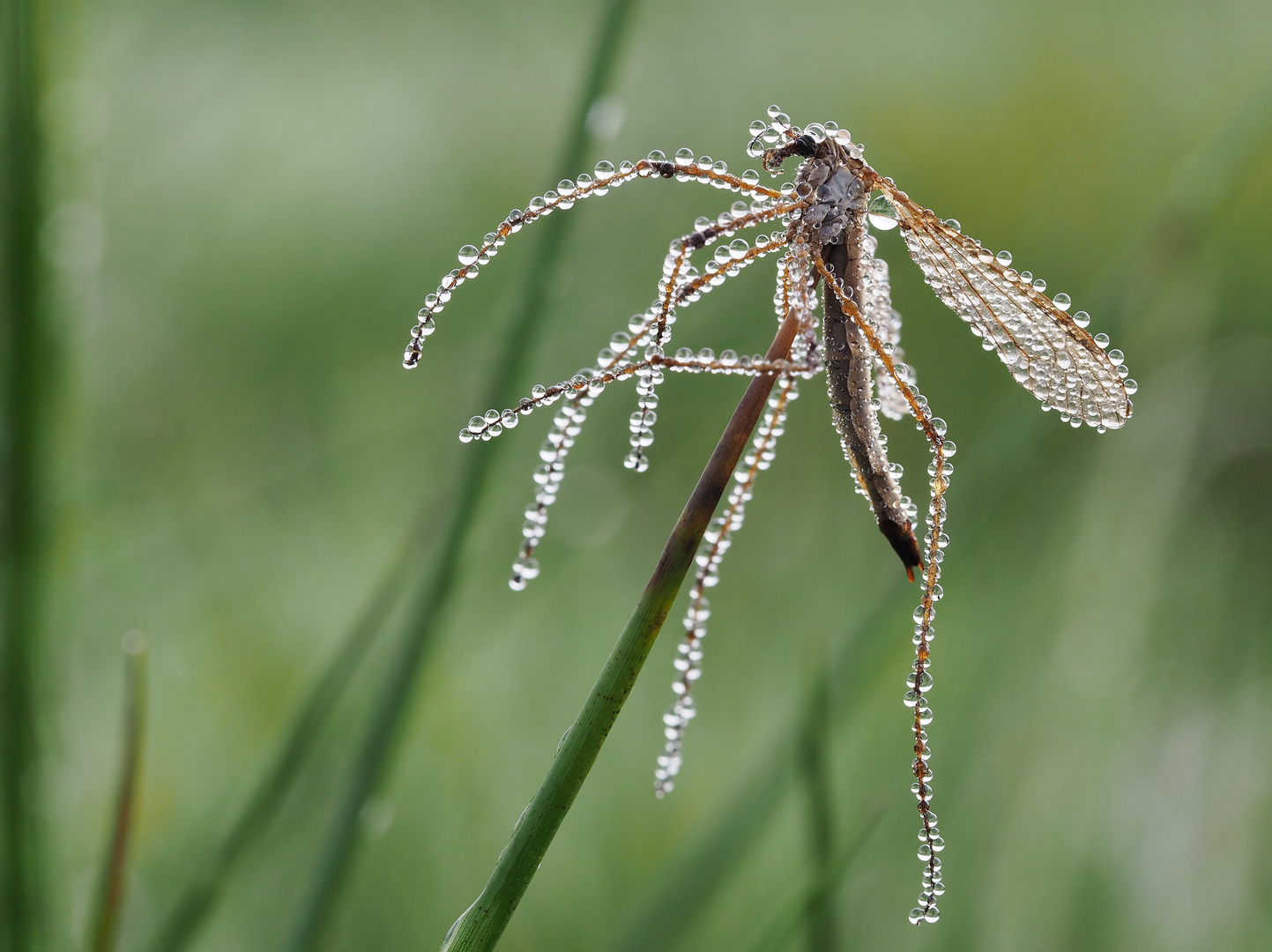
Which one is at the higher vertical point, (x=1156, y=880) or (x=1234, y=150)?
(x=1234, y=150)

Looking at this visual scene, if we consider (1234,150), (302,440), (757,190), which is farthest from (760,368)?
(302,440)

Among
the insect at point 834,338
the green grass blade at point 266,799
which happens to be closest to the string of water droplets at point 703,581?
the insect at point 834,338

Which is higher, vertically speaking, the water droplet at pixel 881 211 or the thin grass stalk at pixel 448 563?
the water droplet at pixel 881 211

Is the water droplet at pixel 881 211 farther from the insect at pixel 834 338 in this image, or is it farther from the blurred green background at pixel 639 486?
the blurred green background at pixel 639 486

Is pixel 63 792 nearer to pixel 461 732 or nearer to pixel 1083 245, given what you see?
pixel 461 732

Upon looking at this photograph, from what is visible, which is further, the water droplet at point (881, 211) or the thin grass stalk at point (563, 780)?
the water droplet at point (881, 211)

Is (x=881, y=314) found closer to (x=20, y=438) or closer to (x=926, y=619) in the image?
(x=926, y=619)
